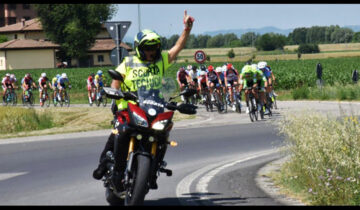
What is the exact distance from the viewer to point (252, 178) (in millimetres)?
10164

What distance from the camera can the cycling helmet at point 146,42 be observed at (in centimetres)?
761

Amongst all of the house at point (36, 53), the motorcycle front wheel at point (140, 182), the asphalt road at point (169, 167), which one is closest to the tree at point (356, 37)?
the house at point (36, 53)

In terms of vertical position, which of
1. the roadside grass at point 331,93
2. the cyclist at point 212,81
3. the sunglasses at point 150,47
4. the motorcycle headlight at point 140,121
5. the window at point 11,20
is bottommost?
the roadside grass at point 331,93

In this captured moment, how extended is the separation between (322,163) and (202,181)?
2059 mm

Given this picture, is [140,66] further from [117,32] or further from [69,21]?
[69,21]

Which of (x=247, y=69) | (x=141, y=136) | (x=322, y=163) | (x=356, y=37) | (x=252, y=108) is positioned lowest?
(x=356, y=37)

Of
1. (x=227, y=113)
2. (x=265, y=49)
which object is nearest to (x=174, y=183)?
(x=227, y=113)

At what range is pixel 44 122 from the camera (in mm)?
24594

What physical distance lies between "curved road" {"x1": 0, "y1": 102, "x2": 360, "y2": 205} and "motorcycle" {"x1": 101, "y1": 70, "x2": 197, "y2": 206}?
1103 millimetres

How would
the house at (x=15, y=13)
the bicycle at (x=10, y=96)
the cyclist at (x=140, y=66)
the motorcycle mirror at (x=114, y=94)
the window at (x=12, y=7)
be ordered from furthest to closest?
the window at (x=12, y=7) → the house at (x=15, y=13) → the bicycle at (x=10, y=96) → the cyclist at (x=140, y=66) → the motorcycle mirror at (x=114, y=94)

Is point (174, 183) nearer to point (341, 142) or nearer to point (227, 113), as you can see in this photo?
point (341, 142)

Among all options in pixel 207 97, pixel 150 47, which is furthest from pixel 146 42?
pixel 207 97

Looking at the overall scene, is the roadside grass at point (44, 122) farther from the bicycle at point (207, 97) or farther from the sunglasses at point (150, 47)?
the sunglasses at point (150, 47)

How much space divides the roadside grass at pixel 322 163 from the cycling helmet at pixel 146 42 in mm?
2179
